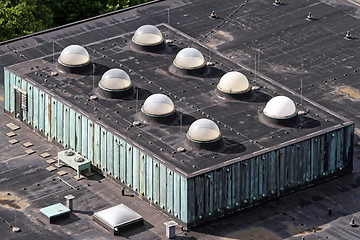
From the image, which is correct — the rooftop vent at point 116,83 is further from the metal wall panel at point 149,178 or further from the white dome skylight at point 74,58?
the metal wall panel at point 149,178

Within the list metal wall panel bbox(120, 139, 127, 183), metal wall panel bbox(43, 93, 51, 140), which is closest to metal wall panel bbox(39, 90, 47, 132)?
metal wall panel bbox(43, 93, 51, 140)

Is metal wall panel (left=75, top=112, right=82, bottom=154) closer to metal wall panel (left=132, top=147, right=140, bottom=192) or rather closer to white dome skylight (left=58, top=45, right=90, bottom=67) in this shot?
white dome skylight (left=58, top=45, right=90, bottom=67)

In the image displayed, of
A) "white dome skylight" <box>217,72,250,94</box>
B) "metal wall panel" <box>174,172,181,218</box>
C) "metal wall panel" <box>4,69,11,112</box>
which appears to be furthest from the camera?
"metal wall panel" <box>4,69,11,112</box>

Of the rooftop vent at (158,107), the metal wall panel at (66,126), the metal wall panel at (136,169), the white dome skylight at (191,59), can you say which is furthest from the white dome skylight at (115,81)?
the metal wall panel at (136,169)

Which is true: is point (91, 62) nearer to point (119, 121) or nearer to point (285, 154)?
point (119, 121)

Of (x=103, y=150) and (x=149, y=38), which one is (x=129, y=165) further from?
(x=149, y=38)

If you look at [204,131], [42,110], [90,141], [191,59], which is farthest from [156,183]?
[42,110]

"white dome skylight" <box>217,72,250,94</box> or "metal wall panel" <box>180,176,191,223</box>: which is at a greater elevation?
"white dome skylight" <box>217,72,250,94</box>

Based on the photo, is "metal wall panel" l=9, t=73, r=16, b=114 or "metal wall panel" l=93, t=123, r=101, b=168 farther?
"metal wall panel" l=9, t=73, r=16, b=114

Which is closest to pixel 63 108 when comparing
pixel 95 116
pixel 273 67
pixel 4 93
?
pixel 95 116
